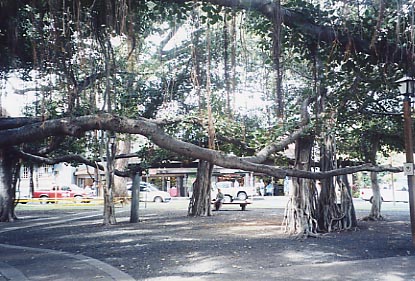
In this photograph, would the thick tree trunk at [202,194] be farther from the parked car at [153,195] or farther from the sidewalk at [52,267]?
the parked car at [153,195]

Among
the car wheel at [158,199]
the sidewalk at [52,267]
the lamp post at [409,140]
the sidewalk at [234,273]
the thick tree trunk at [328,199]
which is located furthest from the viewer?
the car wheel at [158,199]

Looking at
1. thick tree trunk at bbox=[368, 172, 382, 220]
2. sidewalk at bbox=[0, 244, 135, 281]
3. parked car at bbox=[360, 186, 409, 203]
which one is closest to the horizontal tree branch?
sidewalk at bbox=[0, 244, 135, 281]

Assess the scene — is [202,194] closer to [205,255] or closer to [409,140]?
[205,255]

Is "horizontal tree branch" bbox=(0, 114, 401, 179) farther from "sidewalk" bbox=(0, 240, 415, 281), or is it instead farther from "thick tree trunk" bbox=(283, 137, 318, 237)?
"thick tree trunk" bbox=(283, 137, 318, 237)

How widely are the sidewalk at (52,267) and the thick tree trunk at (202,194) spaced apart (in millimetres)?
11117

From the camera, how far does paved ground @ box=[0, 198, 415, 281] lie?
7.12m

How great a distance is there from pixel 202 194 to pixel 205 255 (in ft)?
39.6

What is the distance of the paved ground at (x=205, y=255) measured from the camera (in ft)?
23.4

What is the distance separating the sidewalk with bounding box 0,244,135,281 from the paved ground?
15 millimetres

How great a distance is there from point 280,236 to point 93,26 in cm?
789

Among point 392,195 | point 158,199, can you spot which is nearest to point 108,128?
point 158,199

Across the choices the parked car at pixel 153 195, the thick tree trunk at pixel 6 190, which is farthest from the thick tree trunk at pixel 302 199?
Answer: the parked car at pixel 153 195

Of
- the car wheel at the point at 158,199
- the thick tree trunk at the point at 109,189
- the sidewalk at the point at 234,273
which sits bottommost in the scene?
the sidewalk at the point at 234,273

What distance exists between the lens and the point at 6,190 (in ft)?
61.7
